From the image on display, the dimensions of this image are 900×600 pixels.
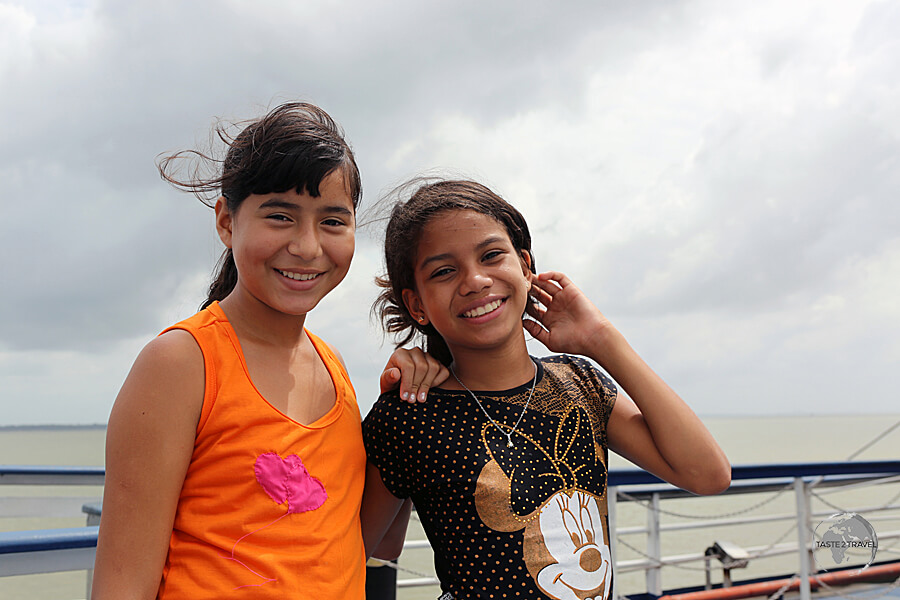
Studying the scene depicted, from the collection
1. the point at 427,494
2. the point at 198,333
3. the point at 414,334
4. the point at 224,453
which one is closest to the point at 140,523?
the point at 224,453

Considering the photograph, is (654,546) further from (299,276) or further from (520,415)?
(299,276)

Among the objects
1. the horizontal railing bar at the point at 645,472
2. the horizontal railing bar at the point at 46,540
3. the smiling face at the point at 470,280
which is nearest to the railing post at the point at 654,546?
the horizontal railing bar at the point at 645,472

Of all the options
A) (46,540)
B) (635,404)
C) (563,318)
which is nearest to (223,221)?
(46,540)

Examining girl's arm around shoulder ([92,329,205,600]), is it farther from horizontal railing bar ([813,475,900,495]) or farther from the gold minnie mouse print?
horizontal railing bar ([813,475,900,495])

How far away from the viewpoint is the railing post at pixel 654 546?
3222 millimetres

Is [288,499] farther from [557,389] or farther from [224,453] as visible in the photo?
[557,389]

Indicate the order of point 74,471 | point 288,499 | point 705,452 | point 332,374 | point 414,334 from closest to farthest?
point 288,499 < point 332,374 < point 705,452 < point 414,334 < point 74,471

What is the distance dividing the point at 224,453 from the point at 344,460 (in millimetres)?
262

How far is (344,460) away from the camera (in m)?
1.30

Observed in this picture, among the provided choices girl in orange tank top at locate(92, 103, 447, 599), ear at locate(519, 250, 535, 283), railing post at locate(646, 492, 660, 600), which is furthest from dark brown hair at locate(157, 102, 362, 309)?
railing post at locate(646, 492, 660, 600)

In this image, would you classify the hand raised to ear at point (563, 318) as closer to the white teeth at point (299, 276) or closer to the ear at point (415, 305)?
the ear at point (415, 305)

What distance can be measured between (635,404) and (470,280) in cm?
53

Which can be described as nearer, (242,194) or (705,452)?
(242,194)

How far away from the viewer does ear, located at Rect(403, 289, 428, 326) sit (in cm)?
162
